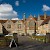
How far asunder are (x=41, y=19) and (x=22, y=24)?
10.0m

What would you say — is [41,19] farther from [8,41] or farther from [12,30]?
[8,41]

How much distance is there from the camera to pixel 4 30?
86.2 meters

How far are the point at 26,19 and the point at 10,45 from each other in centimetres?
6326

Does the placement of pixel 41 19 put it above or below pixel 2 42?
above

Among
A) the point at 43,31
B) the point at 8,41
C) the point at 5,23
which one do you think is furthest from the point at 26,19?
the point at 8,41

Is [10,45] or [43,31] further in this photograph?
[43,31]

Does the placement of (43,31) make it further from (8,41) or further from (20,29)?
(8,41)

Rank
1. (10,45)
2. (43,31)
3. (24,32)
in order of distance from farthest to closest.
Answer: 1. (24,32)
2. (43,31)
3. (10,45)

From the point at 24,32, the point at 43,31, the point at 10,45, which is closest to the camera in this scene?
the point at 10,45

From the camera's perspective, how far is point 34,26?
276 ft

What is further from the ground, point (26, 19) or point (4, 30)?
point (26, 19)

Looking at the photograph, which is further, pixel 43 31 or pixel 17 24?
pixel 17 24

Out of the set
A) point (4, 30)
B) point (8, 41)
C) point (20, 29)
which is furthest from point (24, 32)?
point (8, 41)

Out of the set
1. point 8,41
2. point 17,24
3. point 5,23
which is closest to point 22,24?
point 17,24
